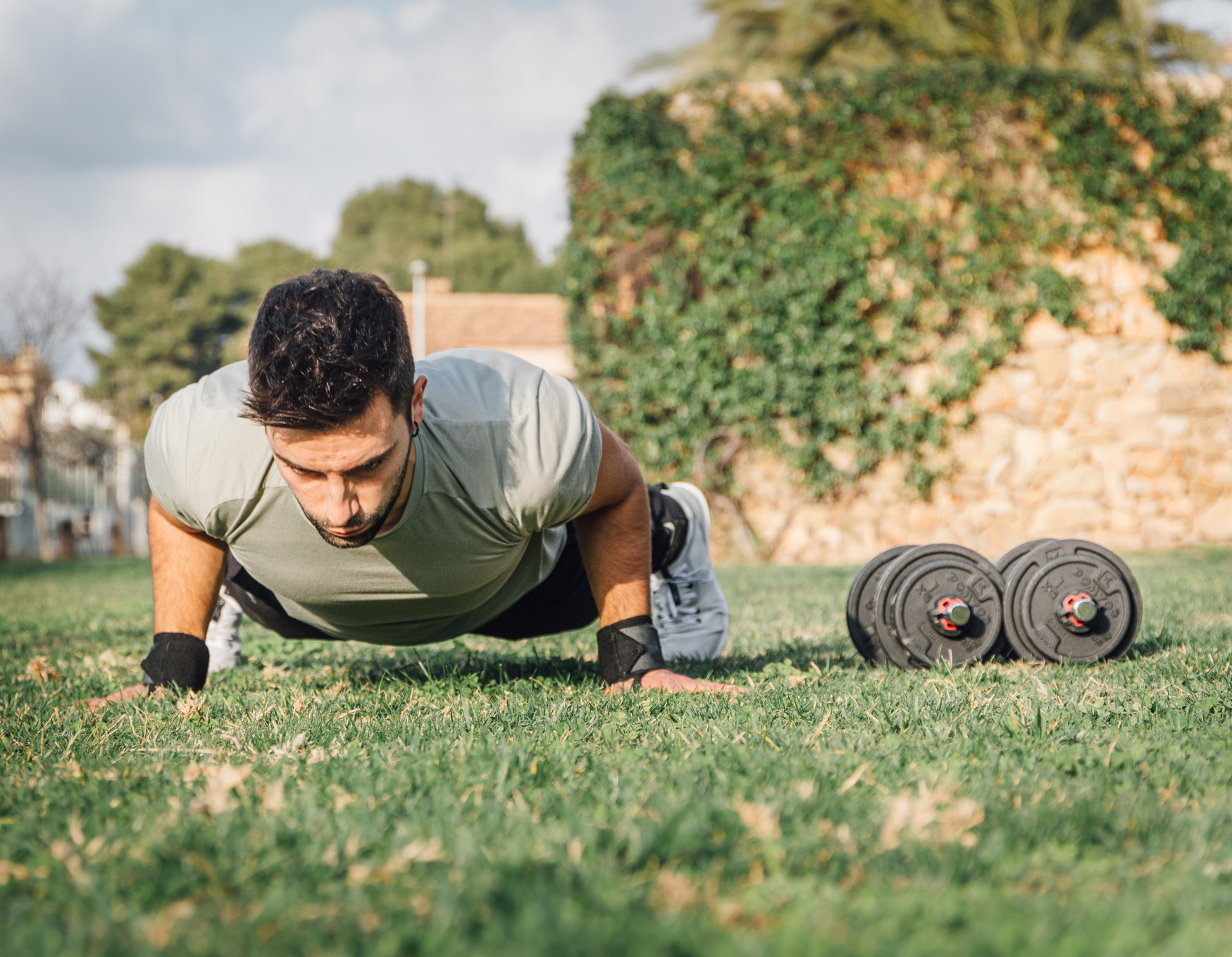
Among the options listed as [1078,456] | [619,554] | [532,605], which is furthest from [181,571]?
[1078,456]

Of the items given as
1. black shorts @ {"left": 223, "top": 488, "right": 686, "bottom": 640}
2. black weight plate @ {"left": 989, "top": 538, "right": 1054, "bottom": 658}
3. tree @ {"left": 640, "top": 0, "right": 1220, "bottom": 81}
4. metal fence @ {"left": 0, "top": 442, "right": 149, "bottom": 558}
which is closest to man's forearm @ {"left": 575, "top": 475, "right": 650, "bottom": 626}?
black shorts @ {"left": 223, "top": 488, "right": 686, "bottom": 640}

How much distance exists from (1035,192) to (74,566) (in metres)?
11.4

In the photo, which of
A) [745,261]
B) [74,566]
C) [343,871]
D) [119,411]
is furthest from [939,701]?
[119,411]

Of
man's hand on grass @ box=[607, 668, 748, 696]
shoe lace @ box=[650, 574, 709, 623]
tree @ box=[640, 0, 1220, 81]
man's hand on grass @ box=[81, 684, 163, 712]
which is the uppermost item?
tree @ box=[640, 0, 1220, 81]

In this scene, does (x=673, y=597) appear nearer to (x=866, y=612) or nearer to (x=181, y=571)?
(x=866, y=612)

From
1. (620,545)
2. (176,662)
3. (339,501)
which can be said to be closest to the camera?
(339,501)

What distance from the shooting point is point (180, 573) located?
3041 millimetres

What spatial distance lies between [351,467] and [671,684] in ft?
3.72

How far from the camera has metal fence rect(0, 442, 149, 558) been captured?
16812mm

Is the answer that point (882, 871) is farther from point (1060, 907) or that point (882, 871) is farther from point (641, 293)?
point (641, 293)

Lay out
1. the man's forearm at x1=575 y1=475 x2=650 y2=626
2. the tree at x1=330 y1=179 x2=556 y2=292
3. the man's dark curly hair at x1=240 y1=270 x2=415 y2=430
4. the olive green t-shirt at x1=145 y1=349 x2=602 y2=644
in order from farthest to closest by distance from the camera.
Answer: the tree at x1=330 y1=179 x2=556 y2=292 → the man's forearm at x1=575 y1=475 x2=650 y2=626 → the olive green t-shirt at x1=145 y1=349 x2=602 y2=644 → the man's dark curly hair at x1=240 y1=270 x2=415 y2=430

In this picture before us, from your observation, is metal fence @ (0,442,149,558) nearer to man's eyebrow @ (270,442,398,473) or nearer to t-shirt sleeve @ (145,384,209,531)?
t-shirt sleeve @ (145,384,209,531)

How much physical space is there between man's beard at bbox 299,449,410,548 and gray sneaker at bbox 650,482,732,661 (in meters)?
1.45

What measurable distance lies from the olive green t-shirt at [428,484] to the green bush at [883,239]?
7023mm
